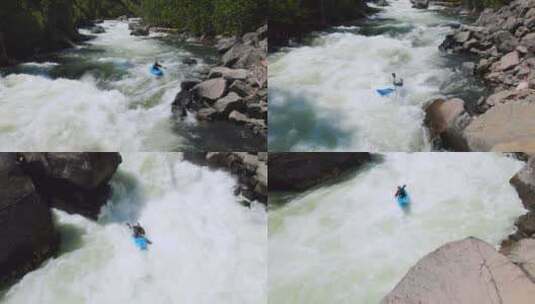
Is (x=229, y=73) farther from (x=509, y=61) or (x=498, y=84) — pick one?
(x=509, y=61)

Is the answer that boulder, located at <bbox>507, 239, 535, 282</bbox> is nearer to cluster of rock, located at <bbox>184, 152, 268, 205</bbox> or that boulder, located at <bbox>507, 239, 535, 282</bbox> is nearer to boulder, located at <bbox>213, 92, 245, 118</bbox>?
cluster of rock, located at <bbox>184, 152, 268, 205</bbox>

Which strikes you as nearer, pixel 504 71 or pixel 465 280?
pixel 465 280

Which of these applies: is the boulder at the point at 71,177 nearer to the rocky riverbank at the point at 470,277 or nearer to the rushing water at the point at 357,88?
the rushing water at the point at 357,88

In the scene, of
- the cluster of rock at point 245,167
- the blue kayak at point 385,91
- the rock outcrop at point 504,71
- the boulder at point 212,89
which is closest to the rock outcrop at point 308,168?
the cluster of rock at point 245,167

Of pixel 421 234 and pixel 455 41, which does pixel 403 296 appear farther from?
pixel 455 41

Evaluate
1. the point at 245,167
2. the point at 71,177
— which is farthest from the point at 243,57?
the point at 71,177

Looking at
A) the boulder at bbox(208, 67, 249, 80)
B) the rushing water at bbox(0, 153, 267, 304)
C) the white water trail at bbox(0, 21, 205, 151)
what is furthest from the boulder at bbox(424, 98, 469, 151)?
the white water trail at bbox(0, 21, 205, 151)
